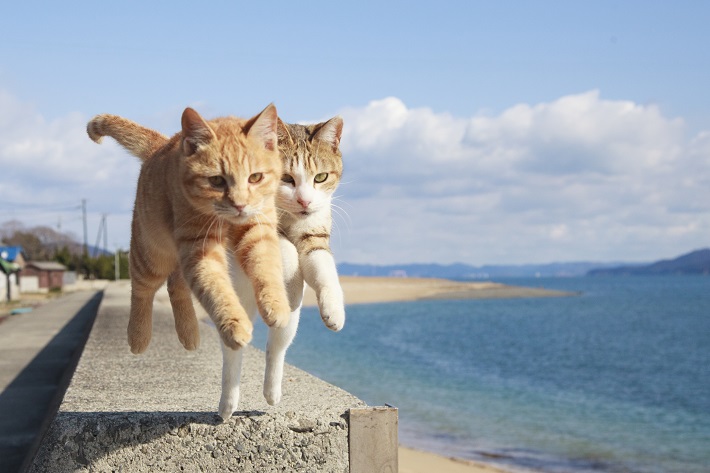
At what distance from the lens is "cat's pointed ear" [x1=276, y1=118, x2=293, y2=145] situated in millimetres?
3340

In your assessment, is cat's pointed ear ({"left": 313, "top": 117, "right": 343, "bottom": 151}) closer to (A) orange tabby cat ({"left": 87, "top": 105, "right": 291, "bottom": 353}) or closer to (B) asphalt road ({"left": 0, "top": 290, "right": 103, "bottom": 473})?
(A) orange tabby cat ({"left": 87, "top": 105, "right": 291, "bottom": 353})

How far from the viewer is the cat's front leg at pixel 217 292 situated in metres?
2.90

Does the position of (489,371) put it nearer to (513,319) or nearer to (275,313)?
(275,313)

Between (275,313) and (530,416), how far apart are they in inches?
782

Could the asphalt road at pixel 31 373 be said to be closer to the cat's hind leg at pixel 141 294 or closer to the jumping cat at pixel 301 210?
the cat's hind leg at pixel 141 294

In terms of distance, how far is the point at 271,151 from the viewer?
3.02 metres

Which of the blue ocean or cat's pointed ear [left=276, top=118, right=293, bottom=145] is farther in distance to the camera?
the blue ocean

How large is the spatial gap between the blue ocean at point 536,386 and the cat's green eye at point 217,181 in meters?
13.6

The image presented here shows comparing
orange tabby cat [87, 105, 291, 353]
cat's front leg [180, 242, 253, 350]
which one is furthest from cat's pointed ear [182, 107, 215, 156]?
cat's front leg [180, 242, 253, 350]

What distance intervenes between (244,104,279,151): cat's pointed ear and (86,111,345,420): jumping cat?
11.7 inches

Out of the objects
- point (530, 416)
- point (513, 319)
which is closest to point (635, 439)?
point (530, 416)

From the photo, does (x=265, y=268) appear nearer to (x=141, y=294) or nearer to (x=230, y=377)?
(x=141, y=294)

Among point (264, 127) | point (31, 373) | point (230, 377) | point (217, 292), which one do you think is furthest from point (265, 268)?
point (31, 373)

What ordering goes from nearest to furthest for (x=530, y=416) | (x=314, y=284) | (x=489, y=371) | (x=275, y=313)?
(x=275, y=313) → (x=314, y=284) → (x=530, y=416) → (x=489, y=371)
